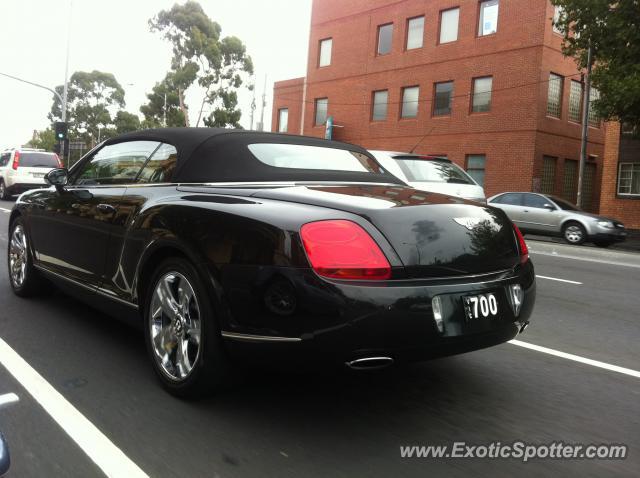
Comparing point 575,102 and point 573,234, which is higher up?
point 575,102

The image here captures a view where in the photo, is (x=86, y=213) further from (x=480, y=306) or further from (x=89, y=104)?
(x=89, y=104)

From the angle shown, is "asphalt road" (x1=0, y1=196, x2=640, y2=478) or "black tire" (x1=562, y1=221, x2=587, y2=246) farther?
"black tire" (x1=562, y1=221, x2=587, y2=246)

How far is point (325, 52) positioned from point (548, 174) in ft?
47.1

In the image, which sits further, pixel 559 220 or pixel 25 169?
pixel 25 169

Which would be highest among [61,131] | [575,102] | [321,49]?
[321,49]

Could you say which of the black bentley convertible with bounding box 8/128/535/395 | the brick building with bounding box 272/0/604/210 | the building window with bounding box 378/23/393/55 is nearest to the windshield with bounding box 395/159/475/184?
the black bentley convertible with bounding box 8/128/535/395

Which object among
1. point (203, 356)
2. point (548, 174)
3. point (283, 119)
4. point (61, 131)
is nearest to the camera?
point (203, 356)

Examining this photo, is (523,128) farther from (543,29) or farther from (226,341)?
(226,341)

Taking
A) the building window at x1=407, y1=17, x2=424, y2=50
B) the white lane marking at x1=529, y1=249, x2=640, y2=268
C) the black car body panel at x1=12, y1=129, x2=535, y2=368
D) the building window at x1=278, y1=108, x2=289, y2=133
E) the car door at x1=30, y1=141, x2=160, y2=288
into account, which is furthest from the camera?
the building window at x1=278, y1=108, x2=289, y2=133

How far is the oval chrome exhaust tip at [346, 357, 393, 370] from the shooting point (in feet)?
8.64

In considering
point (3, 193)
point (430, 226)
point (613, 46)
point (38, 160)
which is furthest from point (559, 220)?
point (3, 193)

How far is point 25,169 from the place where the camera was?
20203 millimetres

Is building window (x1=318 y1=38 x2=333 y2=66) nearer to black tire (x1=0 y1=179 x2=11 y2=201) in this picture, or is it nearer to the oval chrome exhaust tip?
black tire (x1=0 y1=179 x2=11 y2=201)

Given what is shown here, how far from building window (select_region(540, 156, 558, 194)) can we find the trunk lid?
23731mm
